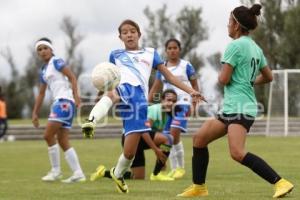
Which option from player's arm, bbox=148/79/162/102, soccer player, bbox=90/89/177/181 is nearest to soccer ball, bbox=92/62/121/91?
soccer player, bbox=90/89/177/181

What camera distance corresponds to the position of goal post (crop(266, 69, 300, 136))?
98.2 feet

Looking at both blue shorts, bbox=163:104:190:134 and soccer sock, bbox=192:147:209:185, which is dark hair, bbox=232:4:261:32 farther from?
blue shorts, bbox=163:104:190:134

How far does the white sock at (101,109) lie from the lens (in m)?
8.17

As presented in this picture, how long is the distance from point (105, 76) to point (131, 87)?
3.97 feet

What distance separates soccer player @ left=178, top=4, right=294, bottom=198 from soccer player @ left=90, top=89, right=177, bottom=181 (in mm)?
3335

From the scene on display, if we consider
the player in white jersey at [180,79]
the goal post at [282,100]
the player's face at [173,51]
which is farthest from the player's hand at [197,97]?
the goal post at [282,100]

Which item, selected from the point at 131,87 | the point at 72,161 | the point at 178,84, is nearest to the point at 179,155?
the point at 72,161

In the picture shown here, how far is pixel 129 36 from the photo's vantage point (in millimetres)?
9578

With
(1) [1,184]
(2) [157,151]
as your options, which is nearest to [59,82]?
(1) [1,184]

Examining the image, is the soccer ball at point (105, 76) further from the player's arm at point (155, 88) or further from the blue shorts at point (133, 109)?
the player's arm at point (155, 88)

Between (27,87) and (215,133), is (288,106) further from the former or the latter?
(27,87)

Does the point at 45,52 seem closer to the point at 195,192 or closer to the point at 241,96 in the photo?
the point at 195,192

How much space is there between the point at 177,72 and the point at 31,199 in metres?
5.17

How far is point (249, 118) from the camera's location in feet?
26.4
